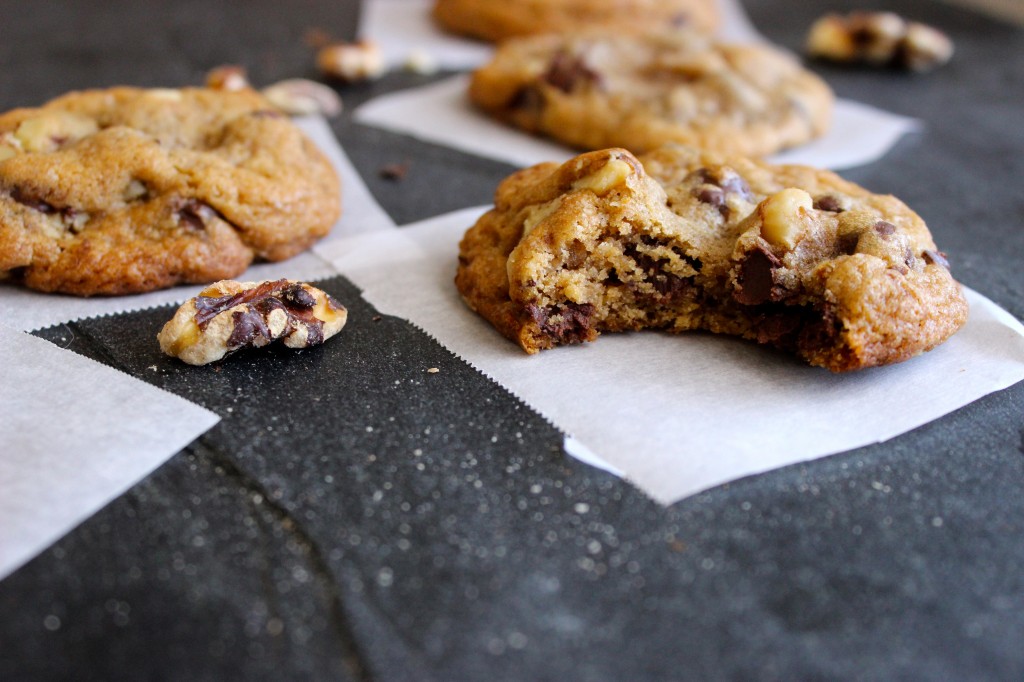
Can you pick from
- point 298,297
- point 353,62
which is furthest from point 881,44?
point 298,297

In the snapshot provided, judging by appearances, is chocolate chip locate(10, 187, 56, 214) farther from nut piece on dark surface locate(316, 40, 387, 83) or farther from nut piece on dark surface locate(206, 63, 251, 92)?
nut piece on dark surface locate(316, 40, 387, 83)

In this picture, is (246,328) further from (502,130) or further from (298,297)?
(502,130)

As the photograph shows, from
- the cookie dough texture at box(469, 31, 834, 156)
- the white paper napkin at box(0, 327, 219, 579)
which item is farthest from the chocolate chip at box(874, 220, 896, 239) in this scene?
the white paper napkin at box(0, 327, 219, 579)

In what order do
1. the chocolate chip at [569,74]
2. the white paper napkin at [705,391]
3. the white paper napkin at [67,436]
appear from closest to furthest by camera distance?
1. the white paper napkin at [67,436]
2. the white paper napkin at [705,391]
3. the chocolate chip at [569,74]

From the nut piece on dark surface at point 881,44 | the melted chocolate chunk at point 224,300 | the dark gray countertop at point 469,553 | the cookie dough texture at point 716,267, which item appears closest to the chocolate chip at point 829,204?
the cookie dough texture at point 716,267

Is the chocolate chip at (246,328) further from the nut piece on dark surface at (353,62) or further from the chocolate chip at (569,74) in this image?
the nut piece on dark surface at (353,62)

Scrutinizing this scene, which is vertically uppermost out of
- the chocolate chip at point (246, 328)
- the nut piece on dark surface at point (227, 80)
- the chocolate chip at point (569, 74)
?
the chocolate chip at point (569, 74)
